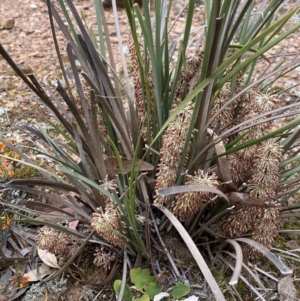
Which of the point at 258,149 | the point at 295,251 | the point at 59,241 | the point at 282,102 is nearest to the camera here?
the point at 258,149

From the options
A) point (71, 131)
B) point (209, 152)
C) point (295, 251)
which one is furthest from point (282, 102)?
point (71, 131)

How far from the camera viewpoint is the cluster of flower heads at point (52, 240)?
98 centimetres

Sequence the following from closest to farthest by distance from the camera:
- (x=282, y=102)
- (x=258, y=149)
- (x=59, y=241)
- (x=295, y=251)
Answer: (x=258, y=149) → (x=59, y=241) → (x=295, y=251) → (x=282, y=102)

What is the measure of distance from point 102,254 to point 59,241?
0.10 m

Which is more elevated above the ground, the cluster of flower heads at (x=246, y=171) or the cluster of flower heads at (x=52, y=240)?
the cluster of flower heads at (x=246, y=171)

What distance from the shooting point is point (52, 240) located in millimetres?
983

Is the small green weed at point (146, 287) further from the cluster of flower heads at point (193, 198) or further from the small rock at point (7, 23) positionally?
the small rock at point (7, 23)

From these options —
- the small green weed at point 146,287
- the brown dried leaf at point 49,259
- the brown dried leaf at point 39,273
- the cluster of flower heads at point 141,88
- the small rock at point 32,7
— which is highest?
→ the cluster of flower heads at point 141,88

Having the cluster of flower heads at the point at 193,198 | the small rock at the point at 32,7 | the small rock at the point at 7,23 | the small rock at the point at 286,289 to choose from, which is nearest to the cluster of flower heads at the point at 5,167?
the cluster of flower heads at the point at 193,198

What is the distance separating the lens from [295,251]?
1.17m

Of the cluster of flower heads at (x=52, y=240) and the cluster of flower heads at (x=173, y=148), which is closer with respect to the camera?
the cluster of flower heads at (x=173, y=148)

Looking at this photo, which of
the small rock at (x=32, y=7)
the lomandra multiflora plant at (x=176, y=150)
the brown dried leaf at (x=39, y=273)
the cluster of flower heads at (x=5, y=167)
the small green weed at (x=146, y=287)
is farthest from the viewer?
the small rock at (x=32, y=7)

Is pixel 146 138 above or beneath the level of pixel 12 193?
above

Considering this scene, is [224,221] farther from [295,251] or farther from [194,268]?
[295,251]
